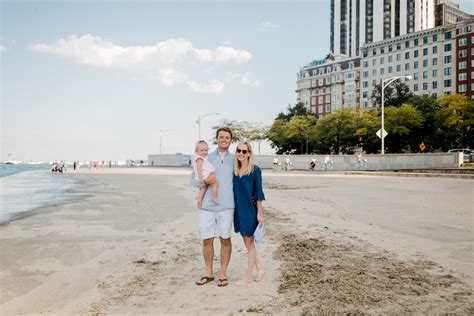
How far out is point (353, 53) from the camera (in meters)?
155

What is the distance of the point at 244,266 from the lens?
6039 millimetres

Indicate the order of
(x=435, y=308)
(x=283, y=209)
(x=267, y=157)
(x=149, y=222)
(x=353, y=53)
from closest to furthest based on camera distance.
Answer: (x=435, y=308), (x=149, y=222), (x=283, y=209), (x=267, y=157), (x=353, y=53)

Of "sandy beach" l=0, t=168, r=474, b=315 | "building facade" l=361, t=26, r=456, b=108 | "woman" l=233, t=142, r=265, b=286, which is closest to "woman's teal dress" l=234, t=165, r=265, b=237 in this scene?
"woman" l=233, t=142, r=265, b=286

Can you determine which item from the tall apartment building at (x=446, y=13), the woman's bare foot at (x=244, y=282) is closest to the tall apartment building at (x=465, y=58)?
the tall apartment building at (x=446, y=13)

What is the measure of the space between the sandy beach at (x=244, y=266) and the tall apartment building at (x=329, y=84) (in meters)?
105

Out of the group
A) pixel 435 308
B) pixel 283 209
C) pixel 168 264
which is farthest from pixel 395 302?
pixel 283 209

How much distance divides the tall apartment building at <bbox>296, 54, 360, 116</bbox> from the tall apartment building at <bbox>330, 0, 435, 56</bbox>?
A: 1258 inches

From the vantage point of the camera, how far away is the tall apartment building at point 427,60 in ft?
296

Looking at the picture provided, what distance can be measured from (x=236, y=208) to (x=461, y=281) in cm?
298

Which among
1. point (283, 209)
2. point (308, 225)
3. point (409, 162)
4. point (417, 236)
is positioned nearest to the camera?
point (417, 236)

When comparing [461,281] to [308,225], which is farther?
[308,225]

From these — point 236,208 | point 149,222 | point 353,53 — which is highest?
point 353,53

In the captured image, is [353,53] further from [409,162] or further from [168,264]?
[168,264]

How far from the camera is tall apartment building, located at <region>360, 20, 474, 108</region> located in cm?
9028
